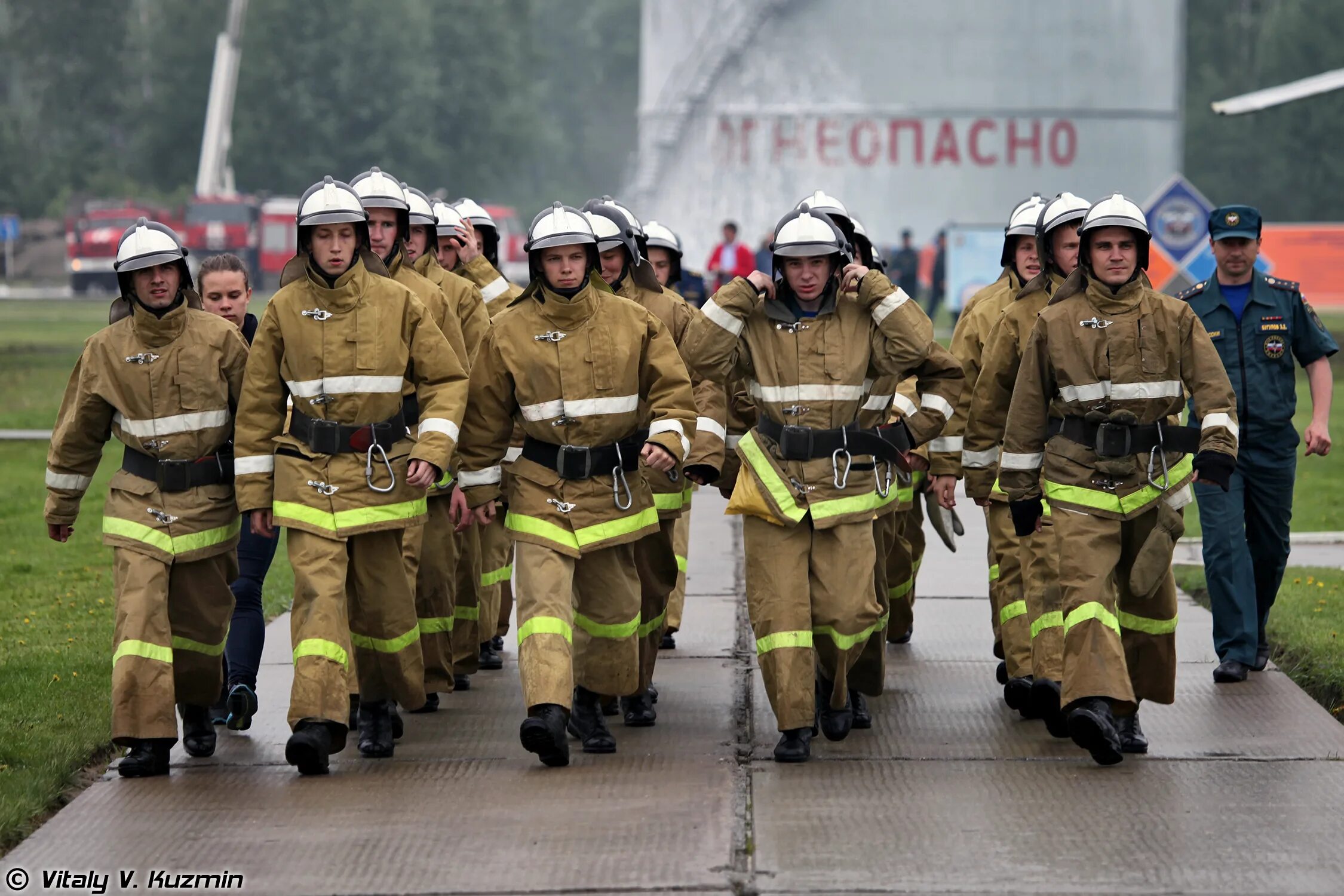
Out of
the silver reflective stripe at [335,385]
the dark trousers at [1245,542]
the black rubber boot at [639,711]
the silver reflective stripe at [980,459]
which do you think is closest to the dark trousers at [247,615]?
the silver reflective stripe at [335,385]

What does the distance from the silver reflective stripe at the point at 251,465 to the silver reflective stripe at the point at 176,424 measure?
21 centimetres

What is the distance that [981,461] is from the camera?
24.2ft

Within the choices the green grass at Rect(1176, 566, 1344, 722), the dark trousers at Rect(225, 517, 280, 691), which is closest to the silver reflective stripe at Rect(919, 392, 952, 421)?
the green grass at Rect(1176, 566, 1344, 722)

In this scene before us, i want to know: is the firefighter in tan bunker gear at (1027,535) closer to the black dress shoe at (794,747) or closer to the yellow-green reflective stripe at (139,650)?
the black dress shoe at (794,747)

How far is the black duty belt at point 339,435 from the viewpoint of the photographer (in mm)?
6945

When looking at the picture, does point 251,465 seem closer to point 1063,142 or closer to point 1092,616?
point 1092,616

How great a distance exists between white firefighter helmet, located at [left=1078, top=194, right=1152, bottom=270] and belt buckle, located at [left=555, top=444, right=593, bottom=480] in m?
1.88

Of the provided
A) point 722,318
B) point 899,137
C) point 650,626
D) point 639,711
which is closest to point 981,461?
point 722,318

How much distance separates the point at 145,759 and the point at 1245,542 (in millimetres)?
4494

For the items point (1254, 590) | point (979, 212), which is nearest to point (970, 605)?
point (1254, 590)

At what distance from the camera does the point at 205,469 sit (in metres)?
7.05

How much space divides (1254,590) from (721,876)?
3660 mm

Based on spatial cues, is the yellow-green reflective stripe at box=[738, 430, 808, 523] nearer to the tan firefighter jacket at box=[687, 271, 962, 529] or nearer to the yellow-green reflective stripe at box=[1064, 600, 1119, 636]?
the tan firefighter jacket at box=[687, 271, 962, 529]

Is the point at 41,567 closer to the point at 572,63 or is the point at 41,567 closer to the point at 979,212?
the point at 979,212
